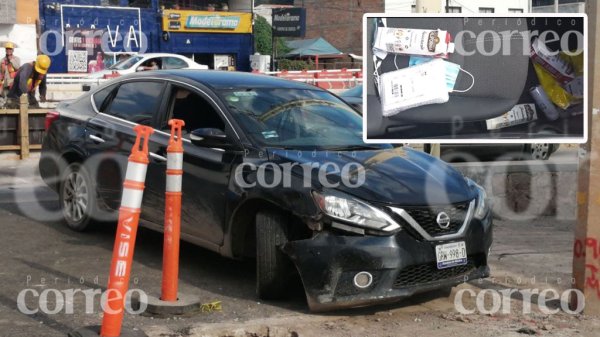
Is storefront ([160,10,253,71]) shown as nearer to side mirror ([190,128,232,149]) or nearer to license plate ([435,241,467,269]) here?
side mirror ([190,128,232,149])

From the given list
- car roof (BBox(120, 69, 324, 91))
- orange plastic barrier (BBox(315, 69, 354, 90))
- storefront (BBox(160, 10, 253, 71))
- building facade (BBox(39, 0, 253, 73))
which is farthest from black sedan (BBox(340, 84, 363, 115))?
storefront (BBox(160, 10, 253, 71))

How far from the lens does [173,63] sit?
93.3ft

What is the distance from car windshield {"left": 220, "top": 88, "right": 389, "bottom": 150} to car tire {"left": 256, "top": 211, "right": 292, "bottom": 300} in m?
0.74

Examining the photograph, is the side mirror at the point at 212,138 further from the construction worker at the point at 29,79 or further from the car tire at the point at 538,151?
the construction worker at the point at 29,79

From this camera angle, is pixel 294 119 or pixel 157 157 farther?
pixel 157 157

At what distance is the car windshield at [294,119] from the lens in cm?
675

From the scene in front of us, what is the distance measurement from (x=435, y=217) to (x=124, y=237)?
2.18 meters

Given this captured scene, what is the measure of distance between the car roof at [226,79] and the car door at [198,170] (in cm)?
15

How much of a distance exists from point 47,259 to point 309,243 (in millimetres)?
2752

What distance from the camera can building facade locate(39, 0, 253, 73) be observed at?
3831cm

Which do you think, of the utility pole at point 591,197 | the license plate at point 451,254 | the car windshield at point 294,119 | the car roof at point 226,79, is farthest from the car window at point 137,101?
the utility pole at point 591,197

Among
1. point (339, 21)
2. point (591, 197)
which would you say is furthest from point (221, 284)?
point (339, 21)

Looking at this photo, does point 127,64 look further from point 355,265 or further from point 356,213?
point 355,265

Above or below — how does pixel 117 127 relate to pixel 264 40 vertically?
below
